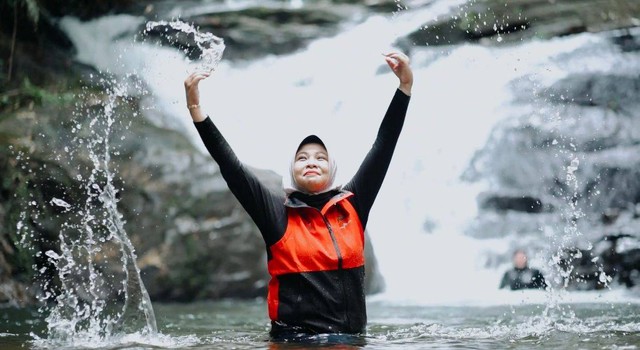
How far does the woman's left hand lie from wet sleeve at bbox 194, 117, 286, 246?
2.94 ft

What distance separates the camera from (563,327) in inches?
194

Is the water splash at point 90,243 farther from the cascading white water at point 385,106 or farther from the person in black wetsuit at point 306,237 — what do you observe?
the person in black wetsuit at point 306,237

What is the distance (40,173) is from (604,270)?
6.38 m

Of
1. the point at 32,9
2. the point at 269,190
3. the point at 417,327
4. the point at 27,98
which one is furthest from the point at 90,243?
the point at 269,190

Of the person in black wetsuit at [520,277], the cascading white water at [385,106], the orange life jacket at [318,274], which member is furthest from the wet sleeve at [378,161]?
the person in black wetsuit at [520,277]

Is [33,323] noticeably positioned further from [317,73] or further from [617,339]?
[317,73]

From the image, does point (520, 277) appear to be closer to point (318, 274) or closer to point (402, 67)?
point (402, 67)

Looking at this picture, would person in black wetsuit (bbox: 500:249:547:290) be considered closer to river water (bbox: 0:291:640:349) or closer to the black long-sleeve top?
river water (bbox: 0:291:640:349)

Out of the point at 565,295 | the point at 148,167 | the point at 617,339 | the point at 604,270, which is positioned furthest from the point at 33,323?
the point at 604,270

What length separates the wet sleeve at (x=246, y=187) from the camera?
3891 millimetres

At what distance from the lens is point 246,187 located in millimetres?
3941

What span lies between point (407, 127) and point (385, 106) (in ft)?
2.55

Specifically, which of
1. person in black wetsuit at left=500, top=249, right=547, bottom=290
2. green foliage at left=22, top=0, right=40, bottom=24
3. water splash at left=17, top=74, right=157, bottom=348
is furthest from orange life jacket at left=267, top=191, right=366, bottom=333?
green foliage at left=22, top=0, right=40, bottom=24

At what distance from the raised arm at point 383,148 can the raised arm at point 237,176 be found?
43 cm
